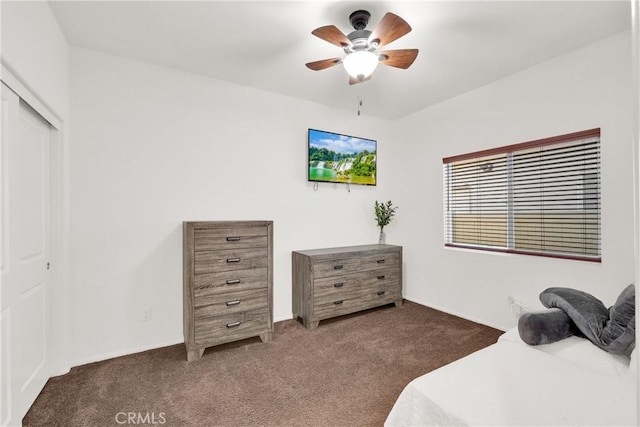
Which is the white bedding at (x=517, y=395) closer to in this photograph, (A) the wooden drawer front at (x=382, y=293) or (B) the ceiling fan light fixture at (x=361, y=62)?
(B) the ceiling fan light fixture at (x=361, y=62)

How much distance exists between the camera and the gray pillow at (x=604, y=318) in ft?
5.17

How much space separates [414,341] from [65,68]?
12.5 ft

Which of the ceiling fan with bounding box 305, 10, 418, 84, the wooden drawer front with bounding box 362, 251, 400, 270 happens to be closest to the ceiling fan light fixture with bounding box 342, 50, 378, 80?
the ceiling fan with bounding box 305, 10, 418, 84

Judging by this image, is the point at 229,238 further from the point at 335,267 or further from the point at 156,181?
the point at 335,267

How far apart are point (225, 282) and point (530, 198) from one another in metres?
3.08

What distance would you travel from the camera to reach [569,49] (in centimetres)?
255

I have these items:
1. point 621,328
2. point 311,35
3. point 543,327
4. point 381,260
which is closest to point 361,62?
point 311,35

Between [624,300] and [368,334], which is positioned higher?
[624,300]

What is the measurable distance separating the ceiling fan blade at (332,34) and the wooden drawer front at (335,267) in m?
2.06

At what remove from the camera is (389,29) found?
1.90 meters

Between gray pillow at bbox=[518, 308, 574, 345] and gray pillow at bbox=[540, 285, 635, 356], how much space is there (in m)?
0.08

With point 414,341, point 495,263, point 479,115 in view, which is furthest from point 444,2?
point 414,341

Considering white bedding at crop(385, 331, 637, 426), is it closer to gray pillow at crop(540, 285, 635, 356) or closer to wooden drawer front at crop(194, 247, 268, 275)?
gray pillow at crop(540, 285, 635, 356)

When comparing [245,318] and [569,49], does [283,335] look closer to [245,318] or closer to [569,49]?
[245,318]
